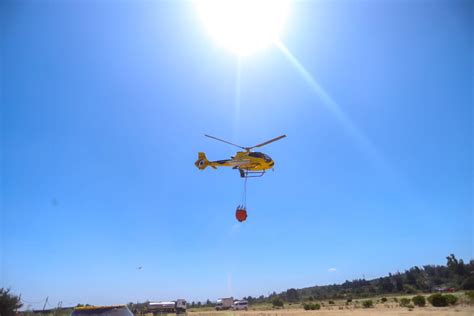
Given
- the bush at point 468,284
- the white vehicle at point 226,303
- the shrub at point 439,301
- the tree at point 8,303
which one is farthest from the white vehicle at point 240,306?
the tree at point 8,303

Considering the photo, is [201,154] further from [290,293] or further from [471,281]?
[290,293]

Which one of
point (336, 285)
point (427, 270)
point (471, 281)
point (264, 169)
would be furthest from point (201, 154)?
point (336, 285)

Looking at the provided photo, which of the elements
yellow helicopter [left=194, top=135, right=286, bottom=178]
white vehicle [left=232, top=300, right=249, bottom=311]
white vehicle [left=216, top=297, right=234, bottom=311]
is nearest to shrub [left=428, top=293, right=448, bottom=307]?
yellow helicopter [left=194, top=135, right=286, bottom=178]

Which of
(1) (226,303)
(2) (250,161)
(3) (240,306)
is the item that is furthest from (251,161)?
(1) (226,303)

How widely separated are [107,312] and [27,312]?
2436cm

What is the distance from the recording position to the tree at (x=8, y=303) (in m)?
22.2

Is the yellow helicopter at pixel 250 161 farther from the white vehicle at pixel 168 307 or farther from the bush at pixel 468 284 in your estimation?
the bush at pixel 468 284

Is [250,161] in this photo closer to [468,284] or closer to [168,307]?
[168,307]

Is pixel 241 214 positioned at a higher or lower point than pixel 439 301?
higher

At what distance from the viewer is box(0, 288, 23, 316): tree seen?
72.8ft

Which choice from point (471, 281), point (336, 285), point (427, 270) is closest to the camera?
point (471, 281)

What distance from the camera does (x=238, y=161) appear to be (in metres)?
23.6

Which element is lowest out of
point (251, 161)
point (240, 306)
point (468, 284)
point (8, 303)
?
point (8, 303)

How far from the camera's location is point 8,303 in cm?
2256
